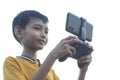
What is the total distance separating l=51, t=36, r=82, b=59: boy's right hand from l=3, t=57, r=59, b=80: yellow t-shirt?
33 centimetres

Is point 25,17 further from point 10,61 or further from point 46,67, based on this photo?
point 46,67

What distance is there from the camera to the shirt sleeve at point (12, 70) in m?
2.55

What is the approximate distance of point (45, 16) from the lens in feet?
9.78

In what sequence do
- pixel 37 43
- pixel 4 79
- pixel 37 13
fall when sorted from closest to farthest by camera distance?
pixel 4 79, pixel 37 43, pixel 37 13

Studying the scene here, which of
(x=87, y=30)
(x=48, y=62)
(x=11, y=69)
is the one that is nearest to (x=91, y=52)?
(x=87, y=30)

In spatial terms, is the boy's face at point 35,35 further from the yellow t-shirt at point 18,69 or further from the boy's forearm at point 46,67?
the boy's forearm at point 46,67

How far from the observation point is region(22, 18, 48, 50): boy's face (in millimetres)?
2779

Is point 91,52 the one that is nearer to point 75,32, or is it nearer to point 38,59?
point 75,32

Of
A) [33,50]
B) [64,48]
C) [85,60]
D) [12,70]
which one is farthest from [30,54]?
[64,48]

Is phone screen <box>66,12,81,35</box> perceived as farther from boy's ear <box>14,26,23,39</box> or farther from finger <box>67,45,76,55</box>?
boy's ear <box>14,26,23,39</box>

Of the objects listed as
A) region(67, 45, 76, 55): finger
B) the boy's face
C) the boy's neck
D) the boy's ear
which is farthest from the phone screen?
the boy's ear

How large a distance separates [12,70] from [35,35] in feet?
1.06

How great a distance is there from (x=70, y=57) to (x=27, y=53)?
1.39ft

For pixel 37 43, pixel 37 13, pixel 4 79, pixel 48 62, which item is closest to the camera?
pixel 48 62
